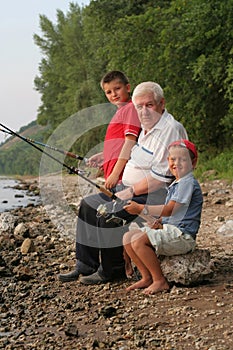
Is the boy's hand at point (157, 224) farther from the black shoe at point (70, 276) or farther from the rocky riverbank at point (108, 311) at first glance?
the black shoe at point (70, 276)

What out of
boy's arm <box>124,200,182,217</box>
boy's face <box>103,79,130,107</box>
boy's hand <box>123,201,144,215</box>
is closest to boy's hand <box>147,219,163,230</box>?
boy's arm <box>124,200,182,217</box>

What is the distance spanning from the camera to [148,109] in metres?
6.27

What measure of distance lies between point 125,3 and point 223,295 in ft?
71.6

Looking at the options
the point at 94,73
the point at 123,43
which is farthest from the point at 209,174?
the point at 94,73

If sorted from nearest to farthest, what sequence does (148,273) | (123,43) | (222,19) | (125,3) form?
(148,273) → (222,19) → (123,43) → (125,3)

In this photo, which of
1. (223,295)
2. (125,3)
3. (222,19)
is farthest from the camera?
(125,3)

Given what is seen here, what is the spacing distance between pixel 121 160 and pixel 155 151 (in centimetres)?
45

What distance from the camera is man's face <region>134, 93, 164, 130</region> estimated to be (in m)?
6.25

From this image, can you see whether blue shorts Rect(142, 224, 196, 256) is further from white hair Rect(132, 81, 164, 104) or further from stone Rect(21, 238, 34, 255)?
stone Rect(21, 238, 34, 255)

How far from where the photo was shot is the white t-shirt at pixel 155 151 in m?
6.21

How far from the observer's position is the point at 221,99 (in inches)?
837

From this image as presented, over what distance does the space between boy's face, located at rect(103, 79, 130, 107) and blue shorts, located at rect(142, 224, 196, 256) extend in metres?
1.41

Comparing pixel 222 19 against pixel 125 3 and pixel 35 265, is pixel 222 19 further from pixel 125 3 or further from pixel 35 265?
pixel 35 265

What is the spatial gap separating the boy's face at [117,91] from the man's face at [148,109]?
42cm
